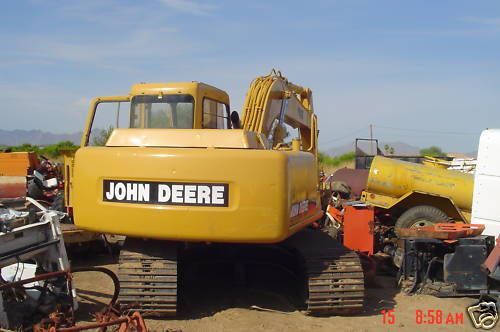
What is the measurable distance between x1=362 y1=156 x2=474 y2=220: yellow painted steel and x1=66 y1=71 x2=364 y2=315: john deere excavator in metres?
3.60

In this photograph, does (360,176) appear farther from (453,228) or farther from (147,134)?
(147,134)

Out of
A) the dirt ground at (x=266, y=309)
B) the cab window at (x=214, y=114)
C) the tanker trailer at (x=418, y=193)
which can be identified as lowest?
the dirt ground at (x=266, y=309)

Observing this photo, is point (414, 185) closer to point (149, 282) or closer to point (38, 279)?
point (149, 282)

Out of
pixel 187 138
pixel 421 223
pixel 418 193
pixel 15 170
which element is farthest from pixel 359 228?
pixel 15 170

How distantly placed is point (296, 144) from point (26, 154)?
7.06 metres

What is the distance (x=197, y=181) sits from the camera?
473cm

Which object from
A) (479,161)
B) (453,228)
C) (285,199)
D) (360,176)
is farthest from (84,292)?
(360,176)

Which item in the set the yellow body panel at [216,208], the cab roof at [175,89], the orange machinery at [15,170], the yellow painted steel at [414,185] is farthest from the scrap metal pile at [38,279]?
the yellow painted steel at [414,185]

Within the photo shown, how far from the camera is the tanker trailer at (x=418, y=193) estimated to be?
8891 mm

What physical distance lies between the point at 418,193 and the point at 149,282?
539 centimetres

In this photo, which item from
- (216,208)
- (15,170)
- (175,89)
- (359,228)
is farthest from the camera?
(15,170)

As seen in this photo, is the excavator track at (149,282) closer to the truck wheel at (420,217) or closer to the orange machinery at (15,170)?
the truck wheel at (420,217)

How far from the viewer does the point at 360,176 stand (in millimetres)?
11305

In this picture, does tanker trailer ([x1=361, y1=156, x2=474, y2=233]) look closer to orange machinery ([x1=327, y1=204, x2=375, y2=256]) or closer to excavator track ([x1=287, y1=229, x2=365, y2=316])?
orange machinery ([x1=327, y1=204, x2=375, y2=256])
